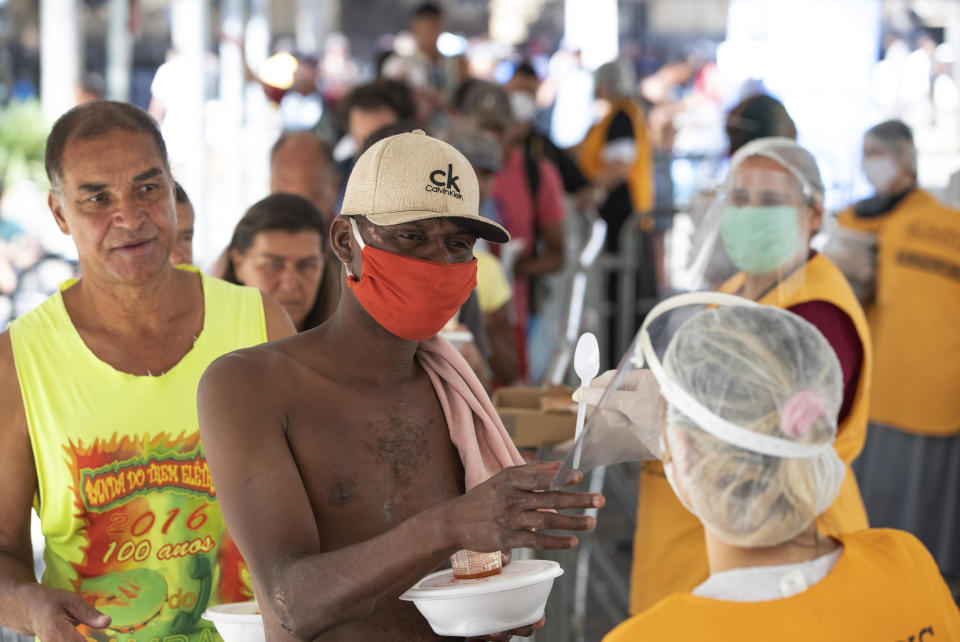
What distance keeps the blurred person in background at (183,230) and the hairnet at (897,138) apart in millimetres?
4139

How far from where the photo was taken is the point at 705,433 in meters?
1.77

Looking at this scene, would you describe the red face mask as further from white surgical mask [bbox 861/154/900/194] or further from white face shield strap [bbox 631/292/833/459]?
white surgical mask [bbox 861/154/900/194]

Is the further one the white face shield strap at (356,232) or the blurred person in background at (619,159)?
the blurred person in background at (619,159)

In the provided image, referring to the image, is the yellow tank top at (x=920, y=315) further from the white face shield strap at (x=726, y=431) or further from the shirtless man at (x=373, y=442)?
the white face shield strap at (x=726, y=431)

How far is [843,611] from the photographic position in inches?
70.9

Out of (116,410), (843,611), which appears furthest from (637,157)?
Answer: (843,611)

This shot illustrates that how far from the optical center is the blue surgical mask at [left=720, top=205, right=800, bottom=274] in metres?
3.51

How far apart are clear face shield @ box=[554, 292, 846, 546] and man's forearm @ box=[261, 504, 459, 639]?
0.24m

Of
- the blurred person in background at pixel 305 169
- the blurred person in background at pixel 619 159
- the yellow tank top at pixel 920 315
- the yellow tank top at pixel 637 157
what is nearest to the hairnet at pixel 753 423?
the blurred person in background at pixel 305 169

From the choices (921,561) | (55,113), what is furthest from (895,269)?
(55,113)

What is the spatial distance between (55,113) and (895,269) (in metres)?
8.44

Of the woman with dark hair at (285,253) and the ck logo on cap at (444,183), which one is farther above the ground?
the ck logo on cap at (444,183)

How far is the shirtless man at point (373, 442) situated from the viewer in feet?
6.17

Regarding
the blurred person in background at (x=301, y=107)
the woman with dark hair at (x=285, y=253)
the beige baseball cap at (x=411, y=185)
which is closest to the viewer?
the beige baseball cap at (x=411, y=185)
